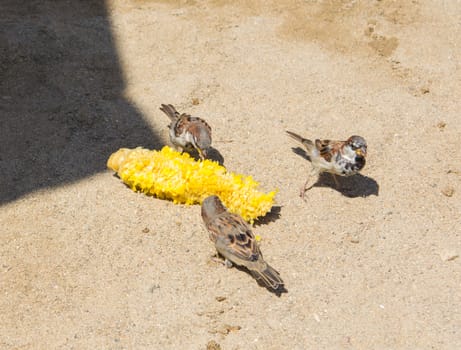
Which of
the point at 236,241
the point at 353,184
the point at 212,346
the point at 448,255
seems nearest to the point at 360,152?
the point at 353,184

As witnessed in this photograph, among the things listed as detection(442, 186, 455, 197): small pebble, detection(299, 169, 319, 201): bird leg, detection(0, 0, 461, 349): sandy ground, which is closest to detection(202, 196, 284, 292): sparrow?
detection(0, 0, 461, 349): sandy ground

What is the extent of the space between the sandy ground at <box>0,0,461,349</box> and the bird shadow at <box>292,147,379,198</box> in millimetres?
33

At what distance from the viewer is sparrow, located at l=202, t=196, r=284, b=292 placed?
4730 mm

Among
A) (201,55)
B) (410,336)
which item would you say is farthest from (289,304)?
(201,55)

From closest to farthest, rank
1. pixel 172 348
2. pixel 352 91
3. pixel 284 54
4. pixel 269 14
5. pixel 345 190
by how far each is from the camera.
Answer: pixel 172 348 < pixel 345 190 < pixel 352 91 < pixel 284 54 < pixel 269 14

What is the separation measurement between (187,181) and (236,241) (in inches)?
32.5

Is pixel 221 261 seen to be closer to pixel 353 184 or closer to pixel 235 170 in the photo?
pixel 235 170

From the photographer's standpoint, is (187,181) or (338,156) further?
(338,156)

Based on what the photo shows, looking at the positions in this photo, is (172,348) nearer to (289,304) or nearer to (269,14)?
(289,304)

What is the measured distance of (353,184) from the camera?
6070 mm

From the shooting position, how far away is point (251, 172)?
6023 mm

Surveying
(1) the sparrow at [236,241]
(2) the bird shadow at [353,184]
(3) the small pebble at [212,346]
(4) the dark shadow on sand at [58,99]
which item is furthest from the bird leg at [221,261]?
(4) the dark shadow on sand at [58,99]

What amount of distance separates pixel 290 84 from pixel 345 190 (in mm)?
1795

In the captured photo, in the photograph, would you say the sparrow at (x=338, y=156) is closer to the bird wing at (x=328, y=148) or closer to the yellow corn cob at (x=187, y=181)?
the bird wing at (x=328, y=148)
